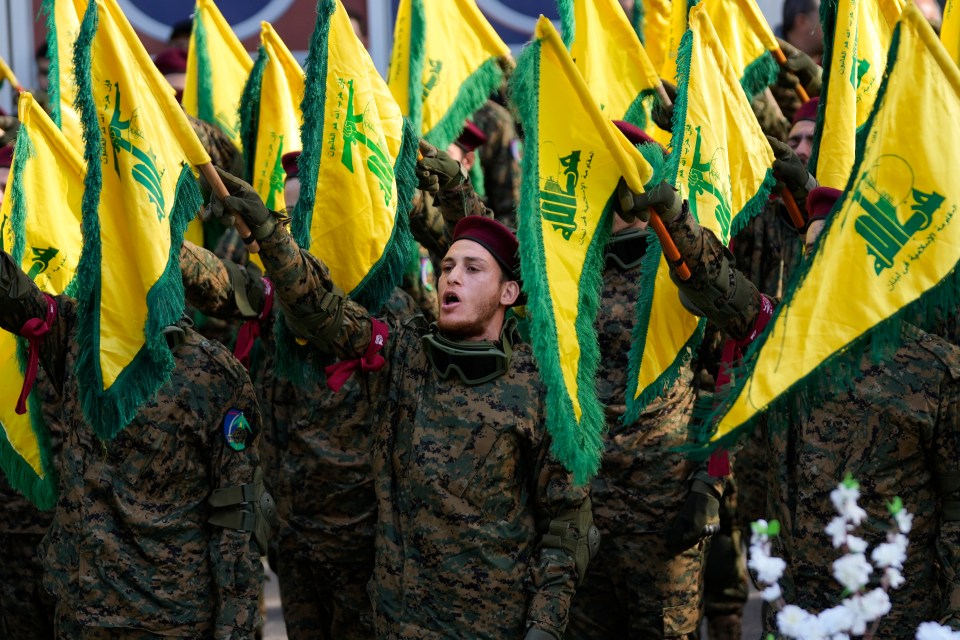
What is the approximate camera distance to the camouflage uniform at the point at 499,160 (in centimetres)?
774

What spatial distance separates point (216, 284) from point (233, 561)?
981mm

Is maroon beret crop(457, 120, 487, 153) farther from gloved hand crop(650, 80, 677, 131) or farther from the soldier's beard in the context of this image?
the soldier's beard

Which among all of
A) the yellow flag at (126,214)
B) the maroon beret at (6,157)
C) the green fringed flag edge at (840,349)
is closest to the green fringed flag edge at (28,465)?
the yellow flag at (126,214)

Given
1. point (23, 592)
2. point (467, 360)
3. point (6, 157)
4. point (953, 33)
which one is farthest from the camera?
point (6, 157)

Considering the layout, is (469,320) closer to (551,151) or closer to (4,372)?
(551,151)

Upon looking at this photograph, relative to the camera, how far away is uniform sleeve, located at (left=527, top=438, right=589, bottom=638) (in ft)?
13.9

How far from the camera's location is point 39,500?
5078 mm

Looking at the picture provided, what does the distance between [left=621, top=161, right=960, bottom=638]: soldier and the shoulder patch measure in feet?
4.72

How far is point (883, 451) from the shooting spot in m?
4.29

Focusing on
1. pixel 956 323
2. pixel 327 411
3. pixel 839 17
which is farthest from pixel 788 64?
pixel 327 411

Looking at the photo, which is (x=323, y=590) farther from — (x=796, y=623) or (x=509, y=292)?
(x=796, y=623)

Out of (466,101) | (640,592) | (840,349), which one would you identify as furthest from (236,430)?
(466,101)

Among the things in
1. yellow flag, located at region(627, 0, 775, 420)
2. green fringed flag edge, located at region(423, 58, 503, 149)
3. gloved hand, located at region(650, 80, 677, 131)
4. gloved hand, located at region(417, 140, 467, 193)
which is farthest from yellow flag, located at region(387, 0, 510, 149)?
yellow flag, located at region(627, 0, 775, 420)

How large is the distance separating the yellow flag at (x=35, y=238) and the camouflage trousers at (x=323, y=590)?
104 cm
